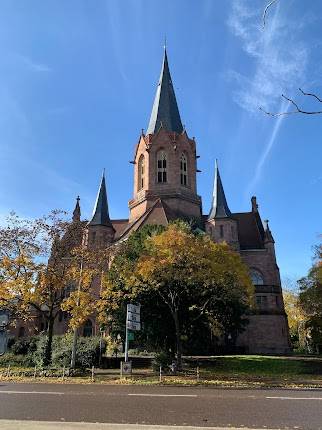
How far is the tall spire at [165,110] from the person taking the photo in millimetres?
55231

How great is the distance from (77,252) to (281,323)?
96.5ft

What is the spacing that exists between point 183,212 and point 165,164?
7318mm

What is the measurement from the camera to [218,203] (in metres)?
50.4

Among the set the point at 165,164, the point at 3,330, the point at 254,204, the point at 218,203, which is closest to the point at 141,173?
the point at 165,164

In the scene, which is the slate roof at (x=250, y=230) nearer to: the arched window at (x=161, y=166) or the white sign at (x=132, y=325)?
the arched window at (x=161, y=166)

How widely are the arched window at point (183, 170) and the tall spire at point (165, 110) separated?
13.3 feet

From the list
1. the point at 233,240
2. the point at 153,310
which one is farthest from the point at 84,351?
the point at 233,240

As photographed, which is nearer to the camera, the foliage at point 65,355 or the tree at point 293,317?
the foliage at point 65,355

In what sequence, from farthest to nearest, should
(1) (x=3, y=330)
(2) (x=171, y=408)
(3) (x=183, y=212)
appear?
(3) (x=183, y=212) → (2) (x=171, y=408) → (1) (x=3, y=330)

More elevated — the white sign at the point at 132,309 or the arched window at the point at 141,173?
the arched window at the point at 141,173

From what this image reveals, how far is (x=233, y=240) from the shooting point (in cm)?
4825

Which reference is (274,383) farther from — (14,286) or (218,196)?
(218,196)

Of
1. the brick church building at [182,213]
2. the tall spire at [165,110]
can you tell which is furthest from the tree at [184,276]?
the tall spire at [165,110]

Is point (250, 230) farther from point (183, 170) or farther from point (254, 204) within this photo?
point (183, 170)
